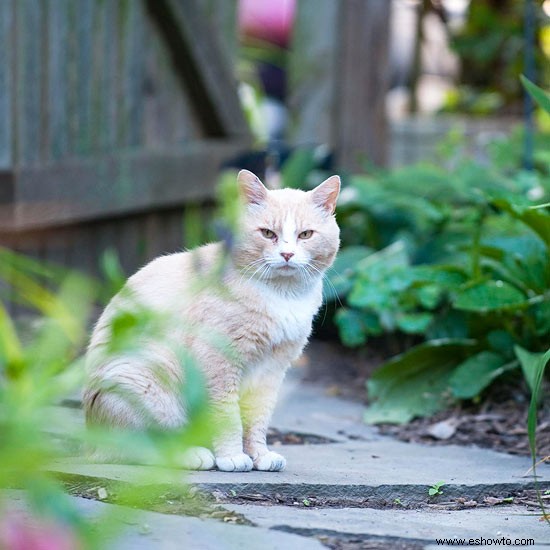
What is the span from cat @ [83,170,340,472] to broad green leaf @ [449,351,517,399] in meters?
1.00

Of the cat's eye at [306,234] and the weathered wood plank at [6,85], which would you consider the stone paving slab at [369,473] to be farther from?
the weathered wood plank at [6,85]

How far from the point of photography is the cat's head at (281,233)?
295 cm

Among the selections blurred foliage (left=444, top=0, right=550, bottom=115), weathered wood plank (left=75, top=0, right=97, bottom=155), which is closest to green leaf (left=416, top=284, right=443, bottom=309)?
weathered wood plank (left=75, top=0, right=97, bottom=155)

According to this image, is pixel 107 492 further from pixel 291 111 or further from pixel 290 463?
pixel 291 111

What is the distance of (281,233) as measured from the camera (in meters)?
2.98

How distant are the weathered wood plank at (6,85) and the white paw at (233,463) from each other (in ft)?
6.62

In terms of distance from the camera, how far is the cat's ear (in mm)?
3082

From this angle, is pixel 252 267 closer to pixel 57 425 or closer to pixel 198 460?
pixel 198 460

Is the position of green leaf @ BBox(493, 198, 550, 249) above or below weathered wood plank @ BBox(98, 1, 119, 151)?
below

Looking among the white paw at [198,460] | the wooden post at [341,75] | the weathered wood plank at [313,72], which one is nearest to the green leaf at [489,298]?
the white paw at [198,460]

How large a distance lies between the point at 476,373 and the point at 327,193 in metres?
1.21

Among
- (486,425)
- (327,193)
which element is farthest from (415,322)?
(327,193)

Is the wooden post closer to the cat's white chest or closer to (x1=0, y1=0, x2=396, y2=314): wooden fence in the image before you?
(x1=0, y1=0, x2=396, y2=314): wooden fence

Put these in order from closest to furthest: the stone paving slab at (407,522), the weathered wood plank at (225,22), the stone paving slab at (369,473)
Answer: the stone paving slab at (407,522), the stone paving slab at (369,473), the weathered wood plank at (225,22)
